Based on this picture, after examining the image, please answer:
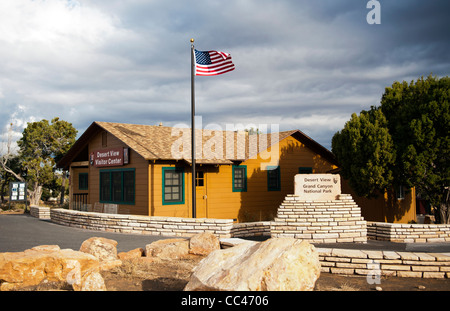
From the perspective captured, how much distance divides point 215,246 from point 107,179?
12.6 metres

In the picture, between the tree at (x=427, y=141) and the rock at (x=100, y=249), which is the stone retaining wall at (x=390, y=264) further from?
the tree at (x=427, y=141)

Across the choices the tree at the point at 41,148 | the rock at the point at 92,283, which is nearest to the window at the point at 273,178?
the rock at the point at 92,283

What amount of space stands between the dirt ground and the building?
9.10m

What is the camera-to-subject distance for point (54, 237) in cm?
1333

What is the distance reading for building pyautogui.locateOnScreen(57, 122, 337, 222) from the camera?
57.1 feet

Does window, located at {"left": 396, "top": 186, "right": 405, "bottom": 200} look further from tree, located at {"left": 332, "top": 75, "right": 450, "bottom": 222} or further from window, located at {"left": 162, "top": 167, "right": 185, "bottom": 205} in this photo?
window, located at {"left": 162, "top": 167, "right": 185, "bottom": 205}

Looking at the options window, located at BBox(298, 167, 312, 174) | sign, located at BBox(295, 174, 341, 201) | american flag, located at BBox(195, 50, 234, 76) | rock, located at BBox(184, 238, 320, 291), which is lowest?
rock, located at BBox(184, 238, 320, 291)

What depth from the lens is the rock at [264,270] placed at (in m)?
4.93

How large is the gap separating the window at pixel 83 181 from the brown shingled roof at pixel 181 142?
2.22 m

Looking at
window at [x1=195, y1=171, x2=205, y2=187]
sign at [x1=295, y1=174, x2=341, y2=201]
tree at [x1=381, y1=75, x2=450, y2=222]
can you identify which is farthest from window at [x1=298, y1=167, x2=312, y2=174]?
sign at [x1=295, y1=174, x2=341, y2=201]

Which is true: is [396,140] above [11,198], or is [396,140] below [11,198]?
above
